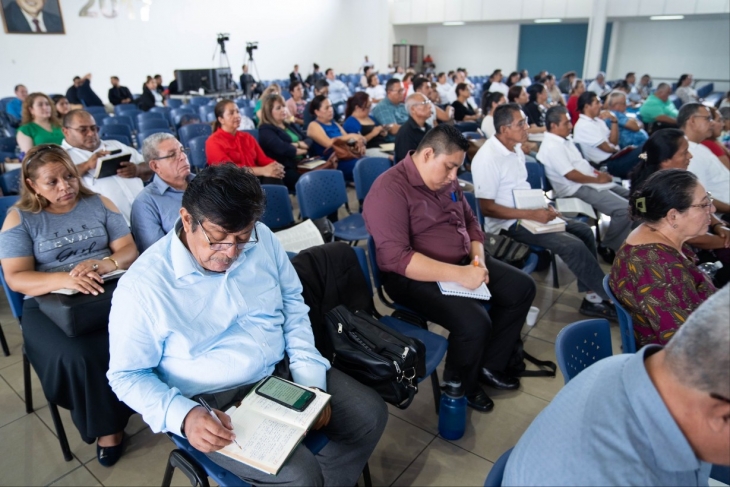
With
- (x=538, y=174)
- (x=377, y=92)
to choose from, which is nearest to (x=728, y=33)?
(x=377, y=92)

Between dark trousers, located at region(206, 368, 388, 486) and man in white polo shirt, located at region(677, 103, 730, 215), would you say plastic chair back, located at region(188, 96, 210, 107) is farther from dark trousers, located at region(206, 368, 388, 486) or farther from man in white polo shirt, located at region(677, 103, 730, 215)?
dark trousers, located at region(206, 368, 388, 486)

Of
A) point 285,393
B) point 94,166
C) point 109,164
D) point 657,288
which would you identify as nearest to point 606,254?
point 657,288

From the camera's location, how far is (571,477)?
0.74 m

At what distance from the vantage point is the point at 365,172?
361cm

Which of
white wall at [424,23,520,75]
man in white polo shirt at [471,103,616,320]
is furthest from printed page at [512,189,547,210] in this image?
white wall at [424,23,520,75]

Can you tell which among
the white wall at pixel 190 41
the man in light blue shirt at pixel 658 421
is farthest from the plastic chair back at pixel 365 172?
the white wall at pixel 190 41

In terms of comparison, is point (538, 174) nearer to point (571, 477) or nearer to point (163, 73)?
point (571, 477)

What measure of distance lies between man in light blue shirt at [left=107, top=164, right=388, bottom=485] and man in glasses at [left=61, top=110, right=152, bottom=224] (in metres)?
1.58

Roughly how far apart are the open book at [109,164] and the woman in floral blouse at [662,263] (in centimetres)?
275

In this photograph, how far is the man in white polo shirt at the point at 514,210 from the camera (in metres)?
2.92

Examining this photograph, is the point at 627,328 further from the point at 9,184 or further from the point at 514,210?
the point at 9,184

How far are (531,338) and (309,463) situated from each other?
1930 mm

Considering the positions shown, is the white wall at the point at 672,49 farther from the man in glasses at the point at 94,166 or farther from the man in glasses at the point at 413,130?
the man in glasses at the point at 94,166

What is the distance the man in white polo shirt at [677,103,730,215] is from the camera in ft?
10.8
